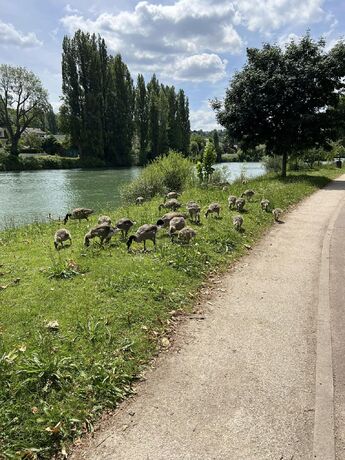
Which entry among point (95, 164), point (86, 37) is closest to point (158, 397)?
point (95, 164)

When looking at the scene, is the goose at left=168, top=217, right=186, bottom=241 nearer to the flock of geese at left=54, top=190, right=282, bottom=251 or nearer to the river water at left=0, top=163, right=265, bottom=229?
the flock of geese at left=54, top=190, right=282, bottom=251

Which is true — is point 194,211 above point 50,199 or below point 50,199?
above

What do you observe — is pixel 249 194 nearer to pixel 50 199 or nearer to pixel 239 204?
pixel 239 204

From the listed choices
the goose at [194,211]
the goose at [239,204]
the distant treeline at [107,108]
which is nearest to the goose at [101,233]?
the goose at [194,211]

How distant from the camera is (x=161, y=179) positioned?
24219mm

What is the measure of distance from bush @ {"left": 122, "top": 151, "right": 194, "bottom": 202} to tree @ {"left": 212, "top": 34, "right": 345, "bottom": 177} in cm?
521

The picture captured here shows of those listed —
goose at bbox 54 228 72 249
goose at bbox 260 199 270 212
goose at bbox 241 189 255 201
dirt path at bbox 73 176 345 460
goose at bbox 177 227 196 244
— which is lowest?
dirt path at bbox 73 176 345 460

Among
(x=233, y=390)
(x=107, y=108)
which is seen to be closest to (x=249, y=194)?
(x=233, y=390)

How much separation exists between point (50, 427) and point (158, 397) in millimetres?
1209

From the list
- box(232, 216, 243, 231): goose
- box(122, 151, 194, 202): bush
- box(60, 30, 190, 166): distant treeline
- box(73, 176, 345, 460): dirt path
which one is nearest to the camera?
box(73, 176, 345, 460): dirt path

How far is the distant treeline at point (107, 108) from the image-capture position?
64938 millimetres

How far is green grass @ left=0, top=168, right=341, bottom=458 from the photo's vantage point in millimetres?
4137

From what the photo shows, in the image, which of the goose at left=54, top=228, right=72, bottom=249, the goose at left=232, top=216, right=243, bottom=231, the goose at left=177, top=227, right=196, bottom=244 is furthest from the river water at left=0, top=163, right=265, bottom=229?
the goose at left=177, top=227, right=196, bottom=244

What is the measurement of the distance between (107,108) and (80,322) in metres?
68.4
